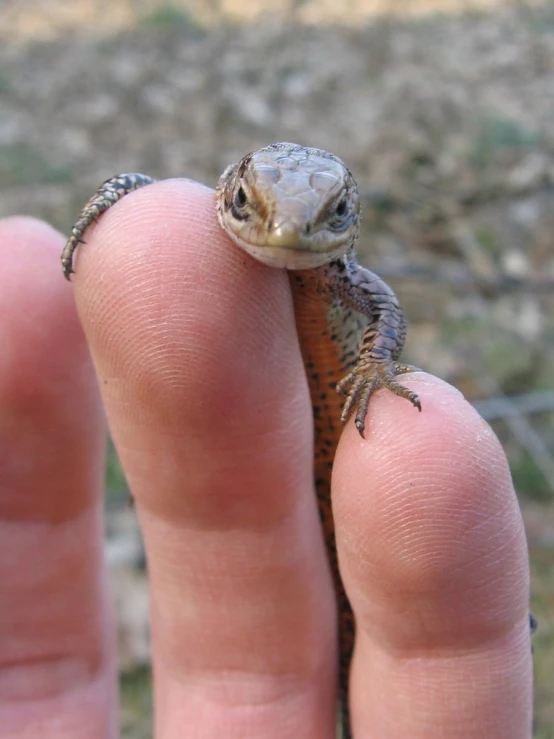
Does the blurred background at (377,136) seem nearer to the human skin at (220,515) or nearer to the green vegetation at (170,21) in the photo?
the green vegetation at (170,21)

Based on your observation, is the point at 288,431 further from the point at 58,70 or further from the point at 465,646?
the point at 58,70

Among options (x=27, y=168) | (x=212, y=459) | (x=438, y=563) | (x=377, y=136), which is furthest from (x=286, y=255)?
Result: (x=377, y=136)

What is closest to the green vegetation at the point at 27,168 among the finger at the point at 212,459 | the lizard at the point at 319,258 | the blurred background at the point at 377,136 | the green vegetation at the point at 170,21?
the blurred background at the point at 377,136

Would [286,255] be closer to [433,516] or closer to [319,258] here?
[319,258]

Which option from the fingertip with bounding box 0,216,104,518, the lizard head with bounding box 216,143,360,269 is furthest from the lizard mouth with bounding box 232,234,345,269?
the fingertip with bounding box 0,216,104,518

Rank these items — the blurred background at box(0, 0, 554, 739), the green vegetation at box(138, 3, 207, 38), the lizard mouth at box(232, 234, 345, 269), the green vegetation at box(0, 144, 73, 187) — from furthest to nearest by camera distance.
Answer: the green vegetation at box(138, 3, 207, 38), the green vegetation at box(0, 144, 73, 187), the blurred background at box(0, 0, 554, 739), the lizard mouth at box(232, 234, 345, 269)

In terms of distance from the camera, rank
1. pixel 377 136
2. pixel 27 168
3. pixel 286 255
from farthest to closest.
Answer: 1. pixel 377 136
2. pixel 27 168
3. pixel 286 255

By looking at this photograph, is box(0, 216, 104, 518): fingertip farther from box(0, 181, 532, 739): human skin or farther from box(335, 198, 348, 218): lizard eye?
box(335, 198, 348, 218): lizard eye
